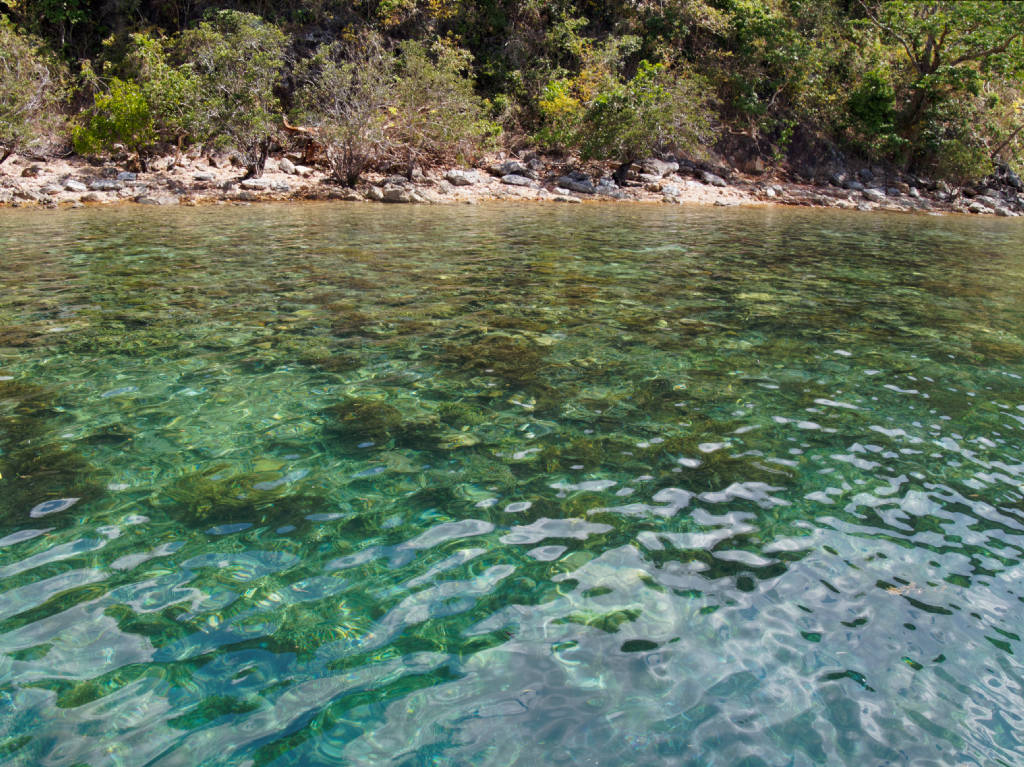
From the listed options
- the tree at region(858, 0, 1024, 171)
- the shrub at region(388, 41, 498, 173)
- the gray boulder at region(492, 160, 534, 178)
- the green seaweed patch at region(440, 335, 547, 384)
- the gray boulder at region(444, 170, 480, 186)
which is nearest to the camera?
the green seaweed patch at region(440, 335, 547, 384)

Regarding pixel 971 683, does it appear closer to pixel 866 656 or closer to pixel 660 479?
pixel 866 656

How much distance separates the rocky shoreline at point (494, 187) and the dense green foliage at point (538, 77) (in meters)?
1.10

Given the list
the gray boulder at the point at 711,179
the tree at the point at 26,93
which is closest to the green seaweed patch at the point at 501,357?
the tree at the point at 26,93

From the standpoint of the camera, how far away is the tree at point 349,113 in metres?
24.2

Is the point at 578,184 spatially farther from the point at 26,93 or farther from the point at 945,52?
the point at 26,93

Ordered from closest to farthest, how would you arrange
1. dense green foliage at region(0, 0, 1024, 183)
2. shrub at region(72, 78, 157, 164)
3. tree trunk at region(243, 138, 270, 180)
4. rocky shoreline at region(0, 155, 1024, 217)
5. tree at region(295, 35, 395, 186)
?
rocky shoreline at region(0, 155, 1024, 217)
shrub at region(72, 78, 157, 164)
dense green foliage at region(0, 0, 1024, 183)
tree at region(295, 35, 395, 186)
tree trunk at region(243, 138, 270, 180)

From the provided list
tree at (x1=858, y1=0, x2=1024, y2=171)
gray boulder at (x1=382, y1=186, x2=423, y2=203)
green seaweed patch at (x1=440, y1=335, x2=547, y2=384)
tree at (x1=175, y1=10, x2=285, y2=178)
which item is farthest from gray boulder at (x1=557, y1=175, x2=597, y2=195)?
green seaweed patch at (x1=440, y1=335, x2=547, y2=384)

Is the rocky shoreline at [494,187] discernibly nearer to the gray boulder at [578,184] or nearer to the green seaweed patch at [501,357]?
the gray boulder at [578,184]

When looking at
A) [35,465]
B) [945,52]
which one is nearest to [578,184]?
[945,52]

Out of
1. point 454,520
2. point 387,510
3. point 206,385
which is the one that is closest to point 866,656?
point 454,520

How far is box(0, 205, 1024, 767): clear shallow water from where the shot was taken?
6.97 feet

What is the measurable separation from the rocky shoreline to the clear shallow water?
54.8 ft

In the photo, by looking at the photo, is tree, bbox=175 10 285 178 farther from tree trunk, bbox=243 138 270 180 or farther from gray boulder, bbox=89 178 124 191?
gray boulder, bbox=89 178 124 191

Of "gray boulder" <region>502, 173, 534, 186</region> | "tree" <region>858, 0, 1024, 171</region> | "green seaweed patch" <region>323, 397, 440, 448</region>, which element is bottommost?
"green seaweed patch" <region>323, 397, 440, 448</region>
